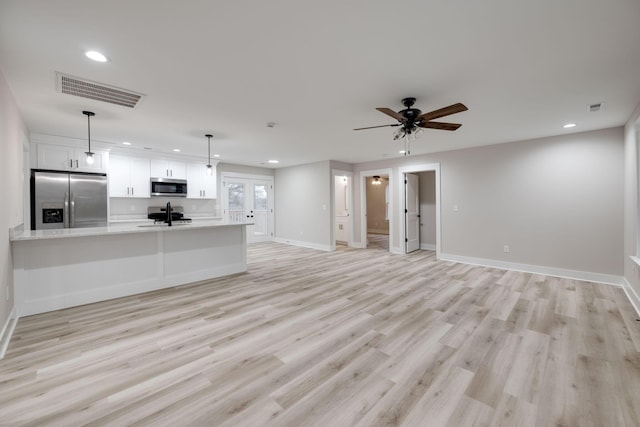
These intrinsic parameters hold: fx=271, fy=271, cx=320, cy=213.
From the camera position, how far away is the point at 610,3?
1667mm

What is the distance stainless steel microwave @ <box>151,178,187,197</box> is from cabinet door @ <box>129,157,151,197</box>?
12 centimetres

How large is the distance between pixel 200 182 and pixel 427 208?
245 inches

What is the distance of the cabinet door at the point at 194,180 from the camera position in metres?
6.86

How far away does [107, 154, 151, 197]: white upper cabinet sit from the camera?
571 cm

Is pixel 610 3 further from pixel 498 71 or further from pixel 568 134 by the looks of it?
pixel 568 134

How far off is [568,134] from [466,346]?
4.46m

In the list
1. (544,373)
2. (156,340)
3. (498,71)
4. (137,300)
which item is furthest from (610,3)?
(137,300)

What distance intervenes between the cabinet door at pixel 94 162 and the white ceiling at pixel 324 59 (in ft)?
3.43

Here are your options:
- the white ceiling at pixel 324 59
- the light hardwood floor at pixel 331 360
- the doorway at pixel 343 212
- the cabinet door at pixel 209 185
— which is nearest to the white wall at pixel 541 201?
the white ceiling at pixel 324 59

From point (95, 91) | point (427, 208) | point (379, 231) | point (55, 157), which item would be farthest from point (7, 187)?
point (379, 231)

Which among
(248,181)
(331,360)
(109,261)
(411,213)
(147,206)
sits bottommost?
(331,360)

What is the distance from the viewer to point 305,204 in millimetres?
8000

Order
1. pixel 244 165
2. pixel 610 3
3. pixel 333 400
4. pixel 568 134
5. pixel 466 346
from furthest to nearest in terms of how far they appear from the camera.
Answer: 1. pixel 244 165
2. pixel 568 134
3. pixel 466 346
4. pixel 333 400
5. pixel 610 3

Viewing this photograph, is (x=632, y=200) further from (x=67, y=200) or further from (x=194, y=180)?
(x=67, y=200)
